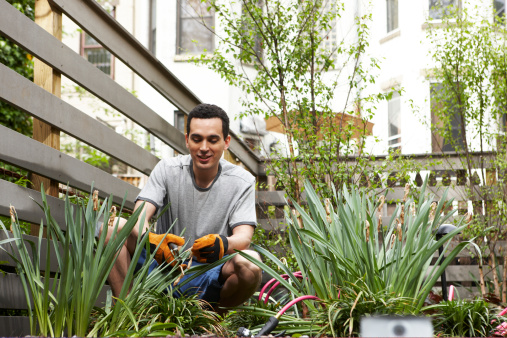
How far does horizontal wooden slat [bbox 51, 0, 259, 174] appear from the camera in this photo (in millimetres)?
2824

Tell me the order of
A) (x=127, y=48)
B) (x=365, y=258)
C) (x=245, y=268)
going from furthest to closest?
1. (x=127, y=48)
2. (x=245, y=268)
3. (x=365, y=258)

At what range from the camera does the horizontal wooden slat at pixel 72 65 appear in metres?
2.32

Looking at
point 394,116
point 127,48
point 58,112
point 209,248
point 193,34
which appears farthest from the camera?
point 193,34

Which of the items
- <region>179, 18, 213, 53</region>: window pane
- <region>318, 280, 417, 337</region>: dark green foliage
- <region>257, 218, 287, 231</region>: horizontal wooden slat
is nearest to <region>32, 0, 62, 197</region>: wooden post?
<region>318, 280, 417, 337</region>: dark green foliage

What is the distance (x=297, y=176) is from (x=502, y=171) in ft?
5.43

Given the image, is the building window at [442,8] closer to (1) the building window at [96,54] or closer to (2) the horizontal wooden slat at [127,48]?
(2) the horizontal wooden slat at [127,48]

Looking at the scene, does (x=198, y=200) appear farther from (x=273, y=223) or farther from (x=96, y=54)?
(x=96, y=54)

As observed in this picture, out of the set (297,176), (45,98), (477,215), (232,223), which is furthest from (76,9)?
(477,215)

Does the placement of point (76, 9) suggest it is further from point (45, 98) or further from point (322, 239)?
point (322, 239)

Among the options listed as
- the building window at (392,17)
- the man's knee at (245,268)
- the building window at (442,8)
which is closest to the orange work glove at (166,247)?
the man's knee at (245,268)

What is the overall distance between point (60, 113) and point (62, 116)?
2 centimetres

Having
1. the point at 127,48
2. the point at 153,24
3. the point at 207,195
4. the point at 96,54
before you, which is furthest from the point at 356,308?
the point at 96,54

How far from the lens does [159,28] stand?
12.9 meters

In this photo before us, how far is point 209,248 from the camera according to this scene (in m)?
2.17
